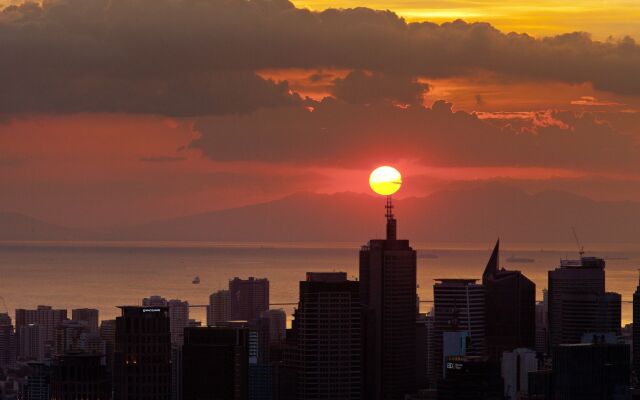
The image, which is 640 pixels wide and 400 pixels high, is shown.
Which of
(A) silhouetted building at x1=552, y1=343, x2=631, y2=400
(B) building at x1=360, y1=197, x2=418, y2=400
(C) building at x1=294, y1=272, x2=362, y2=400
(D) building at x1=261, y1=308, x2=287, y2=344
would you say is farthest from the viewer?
(D) building at x1=261, y1=308, x2=287, y2=344

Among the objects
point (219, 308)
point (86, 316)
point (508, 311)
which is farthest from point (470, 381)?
point (219, 308)

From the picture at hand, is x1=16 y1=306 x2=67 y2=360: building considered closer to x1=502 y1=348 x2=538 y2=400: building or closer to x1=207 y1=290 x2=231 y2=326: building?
x1=207 y1=290 x2=231 y2=326: building

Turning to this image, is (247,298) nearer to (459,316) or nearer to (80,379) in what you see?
(459,316)

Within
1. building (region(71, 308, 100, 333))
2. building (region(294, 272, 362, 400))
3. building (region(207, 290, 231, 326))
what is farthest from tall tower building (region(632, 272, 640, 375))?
building (region(71, 308, 100, 333))

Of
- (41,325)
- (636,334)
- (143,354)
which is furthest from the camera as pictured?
(41,325)

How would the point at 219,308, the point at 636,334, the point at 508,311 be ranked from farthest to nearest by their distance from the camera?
the point at 219,308
the point at 508,311
the point at 636,334

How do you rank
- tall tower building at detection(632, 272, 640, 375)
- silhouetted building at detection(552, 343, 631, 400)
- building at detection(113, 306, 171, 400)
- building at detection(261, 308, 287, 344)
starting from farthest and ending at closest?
building at detection(261, 308, 287, 344), tall tower building at detection(632, 272, 640, 375), silhouetted building at detection(552, 343, 631, 400), building at detection(113, 306, 171, 400)

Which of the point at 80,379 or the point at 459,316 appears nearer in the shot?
the point at 80,379

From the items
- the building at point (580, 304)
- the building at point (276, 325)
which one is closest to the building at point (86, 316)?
the building at point (276, 325)
